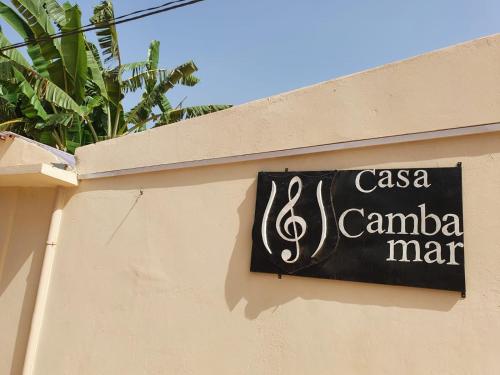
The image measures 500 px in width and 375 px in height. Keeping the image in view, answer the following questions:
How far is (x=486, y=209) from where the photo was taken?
2.40 meters

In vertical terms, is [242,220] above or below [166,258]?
above

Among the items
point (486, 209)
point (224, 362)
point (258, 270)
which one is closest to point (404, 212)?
point (486, 209)

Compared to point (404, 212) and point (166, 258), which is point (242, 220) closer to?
point (166, 258)

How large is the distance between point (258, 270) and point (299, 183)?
30.0 inches

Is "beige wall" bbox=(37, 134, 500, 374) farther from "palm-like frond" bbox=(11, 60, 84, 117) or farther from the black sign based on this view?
"palm-like frond" bbox=(11, 60, 84, 117)

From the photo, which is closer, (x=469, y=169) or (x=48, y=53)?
(x=469, y=169)

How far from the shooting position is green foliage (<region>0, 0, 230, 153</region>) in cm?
729

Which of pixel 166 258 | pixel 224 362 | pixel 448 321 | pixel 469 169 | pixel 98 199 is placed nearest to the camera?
pixel 448 321

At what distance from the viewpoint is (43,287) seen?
4.01 m

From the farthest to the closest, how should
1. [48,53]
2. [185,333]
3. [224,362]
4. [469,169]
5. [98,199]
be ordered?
[48,53]
[98,199]
[185,333]
[224,362]
[469,169]

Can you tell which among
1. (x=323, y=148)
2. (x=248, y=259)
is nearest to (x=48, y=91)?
(x=248, y=259)

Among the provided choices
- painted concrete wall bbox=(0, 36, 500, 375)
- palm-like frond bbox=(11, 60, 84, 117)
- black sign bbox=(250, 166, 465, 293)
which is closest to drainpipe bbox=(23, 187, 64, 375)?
painted concrete wall bbox=(0, 36, 500, 375)

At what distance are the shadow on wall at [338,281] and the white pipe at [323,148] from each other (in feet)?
0.15

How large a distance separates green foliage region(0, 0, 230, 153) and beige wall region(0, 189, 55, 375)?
3305 millimetres
